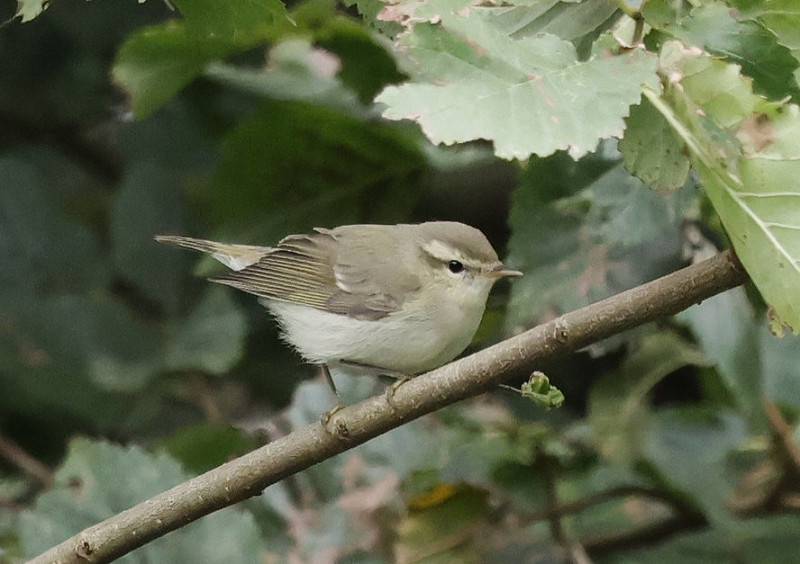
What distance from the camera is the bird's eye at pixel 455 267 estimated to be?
1.77 m

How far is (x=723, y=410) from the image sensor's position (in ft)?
8.25

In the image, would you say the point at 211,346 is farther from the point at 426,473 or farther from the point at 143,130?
the point at 143,130

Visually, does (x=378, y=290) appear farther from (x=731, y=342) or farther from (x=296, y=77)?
(x=296, y=77)

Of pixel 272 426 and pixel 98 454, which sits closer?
pixel 98 454

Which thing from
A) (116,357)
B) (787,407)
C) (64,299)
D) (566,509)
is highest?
(64,299)

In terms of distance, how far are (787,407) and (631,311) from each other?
1600 millimetres

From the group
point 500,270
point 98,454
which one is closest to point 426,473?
point 500,270

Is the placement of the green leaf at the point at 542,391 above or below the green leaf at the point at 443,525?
above

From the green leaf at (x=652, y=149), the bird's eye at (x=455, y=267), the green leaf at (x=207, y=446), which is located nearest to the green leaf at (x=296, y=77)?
the bird's eye at (x=455, y=267)

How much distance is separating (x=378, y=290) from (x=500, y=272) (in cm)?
21

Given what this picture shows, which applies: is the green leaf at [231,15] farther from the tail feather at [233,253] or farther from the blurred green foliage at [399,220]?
the tail feather at [233,253]

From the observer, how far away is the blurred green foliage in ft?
3.23

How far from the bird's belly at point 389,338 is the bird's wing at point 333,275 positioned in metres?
0.03

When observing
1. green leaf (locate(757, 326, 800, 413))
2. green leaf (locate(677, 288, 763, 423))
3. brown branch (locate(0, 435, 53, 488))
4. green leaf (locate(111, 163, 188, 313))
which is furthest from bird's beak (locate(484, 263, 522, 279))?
brown branch (locate(0, 435, 53, 488))
